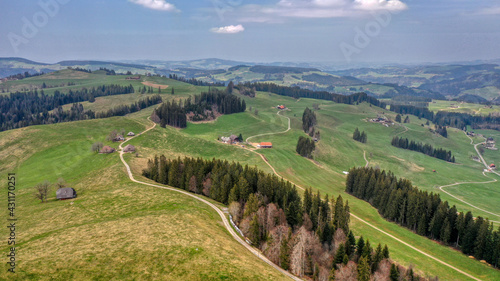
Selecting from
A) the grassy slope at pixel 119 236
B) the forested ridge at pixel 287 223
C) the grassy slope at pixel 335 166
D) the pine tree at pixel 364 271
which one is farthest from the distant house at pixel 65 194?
the pine tree at pixel 364 271

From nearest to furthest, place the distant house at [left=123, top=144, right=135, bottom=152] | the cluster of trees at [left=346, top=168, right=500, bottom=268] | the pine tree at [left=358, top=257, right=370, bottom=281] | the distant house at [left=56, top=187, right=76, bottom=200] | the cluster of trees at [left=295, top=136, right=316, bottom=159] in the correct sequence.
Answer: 1. the pine tree at [left=358, top=257, right=370, bottom=281]
2. the cluster of trees at [left=346, top=168, right=500, bottom=268]
3. the distant house at [left=56, top=187, right=76, bottom=200]
4. the distant house at [left=123, top=144, right=135, bottom=152]
5. the cluster of trees at [left=295, top=136, right=316, bottom=159]

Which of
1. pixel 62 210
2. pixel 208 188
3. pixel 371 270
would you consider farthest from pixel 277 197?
pixel 62 210

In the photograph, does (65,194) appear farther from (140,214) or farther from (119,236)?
(119,236)

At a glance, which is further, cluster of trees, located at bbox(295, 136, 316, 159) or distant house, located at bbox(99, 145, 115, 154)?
cluster of trees, located at bbox(295, 136, 316, 159)

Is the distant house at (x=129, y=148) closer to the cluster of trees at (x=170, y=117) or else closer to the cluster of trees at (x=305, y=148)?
the cluster of trees at (x=170, y=117)

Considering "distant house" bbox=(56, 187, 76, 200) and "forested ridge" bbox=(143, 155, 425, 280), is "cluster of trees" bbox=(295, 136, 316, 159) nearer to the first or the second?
"forested ridge" bbox=(143, 155, 425, 280)

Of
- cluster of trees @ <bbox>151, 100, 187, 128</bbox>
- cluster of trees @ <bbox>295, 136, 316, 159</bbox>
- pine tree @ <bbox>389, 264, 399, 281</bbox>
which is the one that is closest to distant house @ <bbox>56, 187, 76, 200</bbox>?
pine tree @ <bbox>389, 264, 399, 281</bbox>
